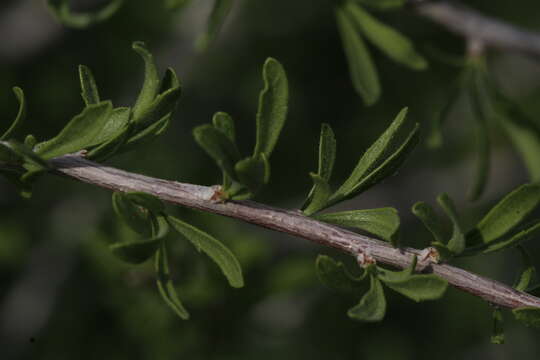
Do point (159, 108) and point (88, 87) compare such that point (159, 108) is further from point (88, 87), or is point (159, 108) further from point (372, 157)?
point (372, 157)

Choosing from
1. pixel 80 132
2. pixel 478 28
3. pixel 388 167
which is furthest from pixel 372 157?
pixel 478 28

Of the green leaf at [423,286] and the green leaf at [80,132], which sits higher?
the green leaf at [80,132]

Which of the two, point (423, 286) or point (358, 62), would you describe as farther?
point (358, 62)

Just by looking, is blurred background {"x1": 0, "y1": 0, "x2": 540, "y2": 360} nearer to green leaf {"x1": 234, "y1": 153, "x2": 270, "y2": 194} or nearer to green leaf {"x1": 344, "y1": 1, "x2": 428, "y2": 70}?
green leaf {"x1": 344, "y1": 1, "x2": 428, "y2": 70}

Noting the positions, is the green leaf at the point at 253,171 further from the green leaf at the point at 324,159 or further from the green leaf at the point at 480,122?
the green leaf at the point at 480,122


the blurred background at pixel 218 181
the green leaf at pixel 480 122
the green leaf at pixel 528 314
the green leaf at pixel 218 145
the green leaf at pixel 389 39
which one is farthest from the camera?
the blurred background at pixel 218 181

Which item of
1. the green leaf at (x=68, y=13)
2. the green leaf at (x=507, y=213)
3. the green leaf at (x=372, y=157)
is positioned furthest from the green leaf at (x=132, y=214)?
the green leaf at (x=68, y=13)
